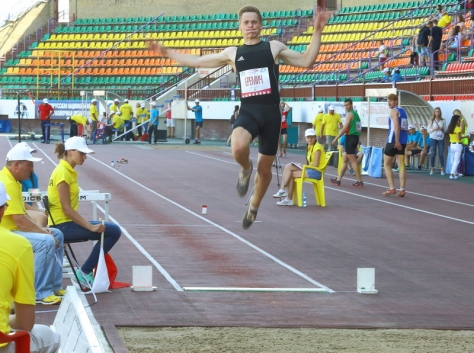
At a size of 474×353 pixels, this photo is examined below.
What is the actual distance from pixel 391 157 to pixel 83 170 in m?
9.72

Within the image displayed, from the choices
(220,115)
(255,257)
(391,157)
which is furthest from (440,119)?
(220,115)

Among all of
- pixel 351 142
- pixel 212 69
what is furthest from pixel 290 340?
pixel 212 69

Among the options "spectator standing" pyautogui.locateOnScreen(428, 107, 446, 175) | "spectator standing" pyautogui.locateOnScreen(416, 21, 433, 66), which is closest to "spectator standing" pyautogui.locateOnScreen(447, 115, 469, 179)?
"spectator standing" pyautogui.locateOnScreen(428, 107, 446, 175)

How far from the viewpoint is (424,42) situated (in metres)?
29.8

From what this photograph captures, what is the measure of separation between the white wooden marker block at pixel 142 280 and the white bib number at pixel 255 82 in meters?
2.10

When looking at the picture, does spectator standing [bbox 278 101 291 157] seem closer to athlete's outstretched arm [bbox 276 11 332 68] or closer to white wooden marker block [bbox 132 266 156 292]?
white wooden marker block [bbox 132 266 156 292]

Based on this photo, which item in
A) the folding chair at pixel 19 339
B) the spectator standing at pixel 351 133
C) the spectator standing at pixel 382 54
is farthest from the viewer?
the spectator standing at pixel 382 54

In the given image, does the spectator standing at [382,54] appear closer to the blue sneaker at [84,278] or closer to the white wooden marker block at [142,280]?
the blue sneaker at [84,278]

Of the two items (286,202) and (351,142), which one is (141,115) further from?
(286,202)

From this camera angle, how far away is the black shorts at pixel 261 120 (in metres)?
8.83

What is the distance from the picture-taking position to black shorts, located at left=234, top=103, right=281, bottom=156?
8828mm

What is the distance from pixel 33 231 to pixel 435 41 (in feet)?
74.9

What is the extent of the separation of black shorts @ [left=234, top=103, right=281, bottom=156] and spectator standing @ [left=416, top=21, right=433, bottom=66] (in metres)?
21.4

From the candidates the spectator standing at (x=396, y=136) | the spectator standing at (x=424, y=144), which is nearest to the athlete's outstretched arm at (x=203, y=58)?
the spectator standing at (x=396, y=136)
